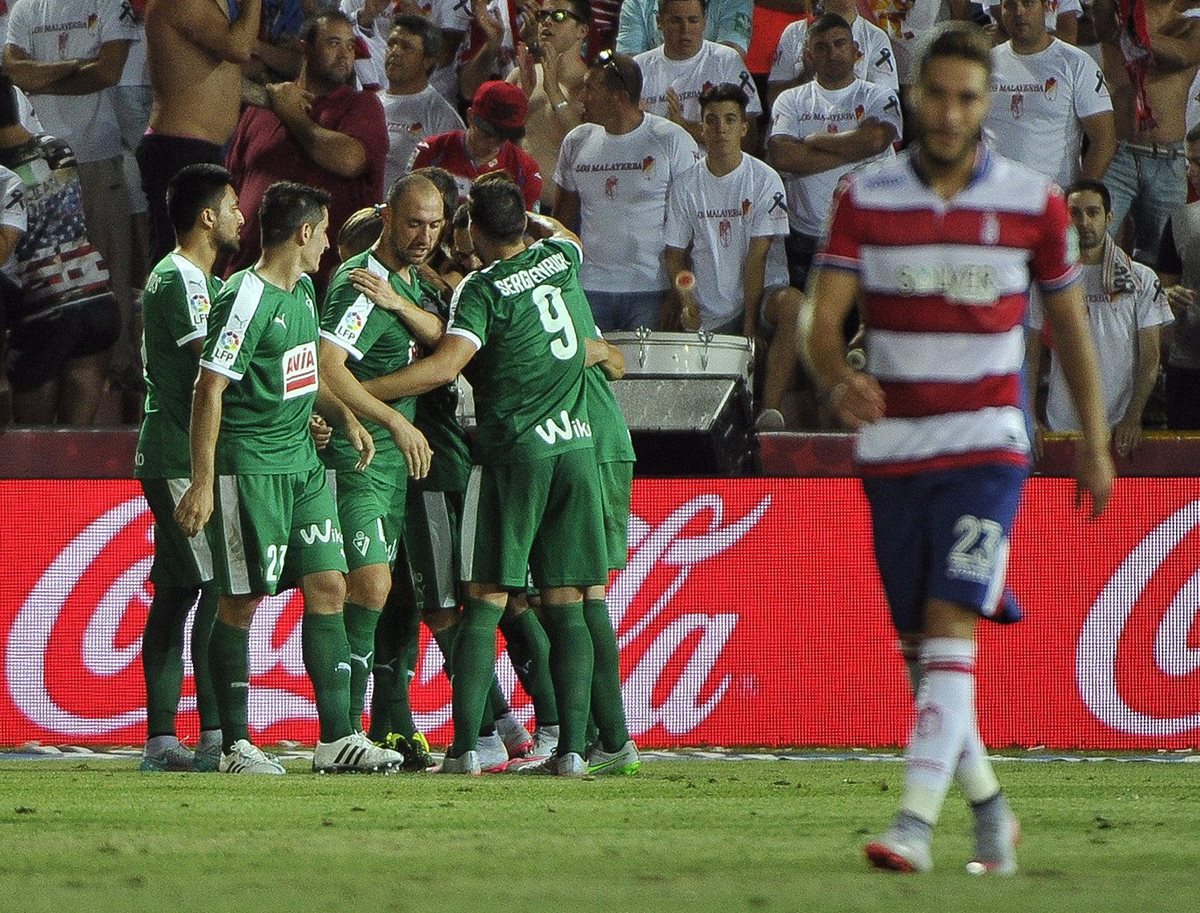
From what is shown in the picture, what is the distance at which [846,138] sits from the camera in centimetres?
1191

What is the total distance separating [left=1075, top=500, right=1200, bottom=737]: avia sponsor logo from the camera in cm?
991

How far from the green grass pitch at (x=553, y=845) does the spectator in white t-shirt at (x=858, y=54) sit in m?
5.81

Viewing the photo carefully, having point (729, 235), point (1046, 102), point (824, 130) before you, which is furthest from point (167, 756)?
point (1046, 102)

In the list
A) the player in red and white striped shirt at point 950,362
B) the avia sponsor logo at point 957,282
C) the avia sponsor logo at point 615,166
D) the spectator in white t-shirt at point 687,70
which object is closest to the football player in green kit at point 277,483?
the player in red and white striped shirt at point 950,362

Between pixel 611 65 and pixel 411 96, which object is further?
pixel 411 96

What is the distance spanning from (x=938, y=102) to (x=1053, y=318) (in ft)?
2.00

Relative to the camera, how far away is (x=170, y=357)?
8.23m

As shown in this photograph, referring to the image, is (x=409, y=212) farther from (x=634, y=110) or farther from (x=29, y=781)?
(x=634, y=110)

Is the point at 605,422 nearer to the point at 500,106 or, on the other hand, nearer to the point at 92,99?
the point at 500,106

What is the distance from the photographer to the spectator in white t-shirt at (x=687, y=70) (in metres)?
12.3

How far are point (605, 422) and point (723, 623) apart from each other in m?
1.98

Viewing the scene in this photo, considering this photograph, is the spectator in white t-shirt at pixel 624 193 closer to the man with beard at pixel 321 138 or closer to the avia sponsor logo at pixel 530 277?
the man with beard at pixel 321 138

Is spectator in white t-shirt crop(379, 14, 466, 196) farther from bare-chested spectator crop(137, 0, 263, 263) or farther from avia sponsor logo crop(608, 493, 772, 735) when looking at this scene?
avia sponsor logo crop(608, 493, 772, 735)

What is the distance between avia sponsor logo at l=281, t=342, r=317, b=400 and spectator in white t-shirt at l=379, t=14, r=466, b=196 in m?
4.32
